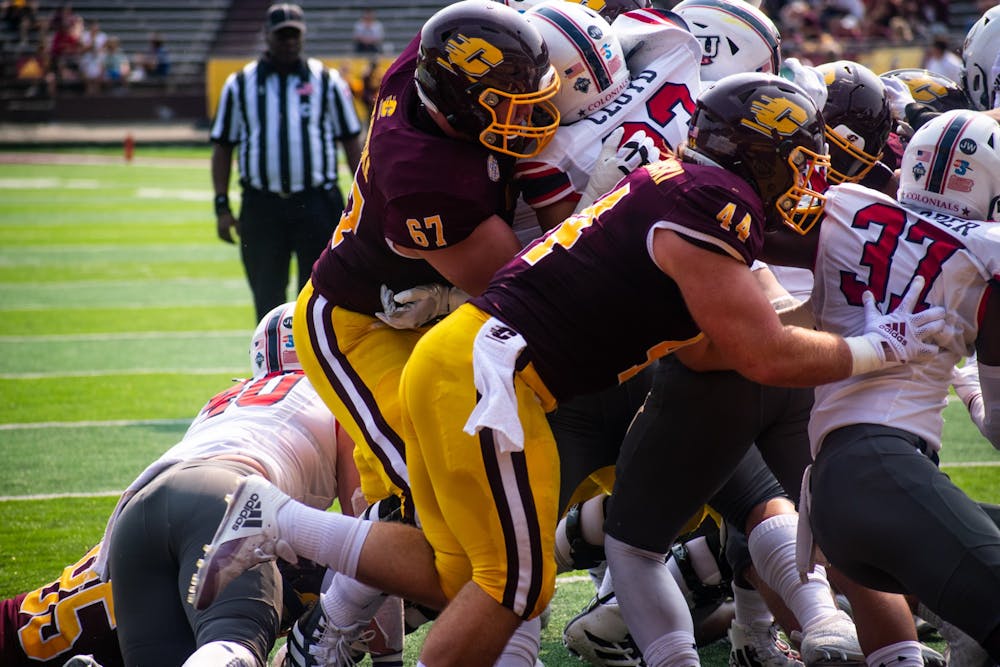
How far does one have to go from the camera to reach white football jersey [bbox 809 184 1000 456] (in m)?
2.64

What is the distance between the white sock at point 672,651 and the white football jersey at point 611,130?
1.09 metres

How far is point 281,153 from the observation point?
22.7ft

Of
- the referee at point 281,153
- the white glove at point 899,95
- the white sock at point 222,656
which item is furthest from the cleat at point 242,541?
the referee at point 281,153

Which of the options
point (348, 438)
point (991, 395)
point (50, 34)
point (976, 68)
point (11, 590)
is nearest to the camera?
point (991, 395)

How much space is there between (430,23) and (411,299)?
695 millimetres

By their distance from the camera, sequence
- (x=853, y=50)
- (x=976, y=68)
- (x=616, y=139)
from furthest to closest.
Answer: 1. (x=853, y=50)
2. (x=976, y=68)
3. (x=616, y=139)

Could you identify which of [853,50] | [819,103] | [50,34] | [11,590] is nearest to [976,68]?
[819,103]

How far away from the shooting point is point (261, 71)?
7.16 meters

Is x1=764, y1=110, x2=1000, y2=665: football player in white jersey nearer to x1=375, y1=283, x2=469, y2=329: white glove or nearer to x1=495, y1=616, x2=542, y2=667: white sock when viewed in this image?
x1=495, y1=616, x2=542, y2=667: white sock

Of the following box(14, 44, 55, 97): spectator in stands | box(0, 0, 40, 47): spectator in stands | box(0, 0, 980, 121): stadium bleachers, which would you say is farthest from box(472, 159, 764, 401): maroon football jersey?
box(0, 0, 40, 47): spectator in stands

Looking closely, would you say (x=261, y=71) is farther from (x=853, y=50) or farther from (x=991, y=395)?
(x=853, y=50)

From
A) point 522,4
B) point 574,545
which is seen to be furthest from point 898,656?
point 522,4

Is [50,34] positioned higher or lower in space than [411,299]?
lower

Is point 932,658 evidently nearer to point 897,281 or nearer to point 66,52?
point 897,281
